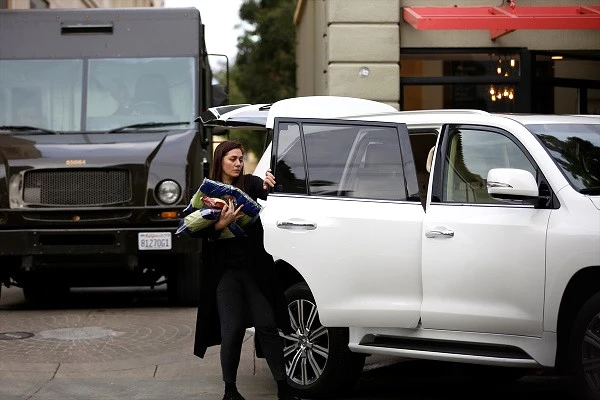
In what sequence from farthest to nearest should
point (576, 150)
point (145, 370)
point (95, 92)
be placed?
point (95, 92)
point (145, 370)
point (576, 150)

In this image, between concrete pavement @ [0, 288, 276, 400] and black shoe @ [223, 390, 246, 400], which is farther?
concrete pavement @ [0, 288, 276, 400]

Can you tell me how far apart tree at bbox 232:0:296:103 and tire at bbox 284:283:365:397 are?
32.3 meters

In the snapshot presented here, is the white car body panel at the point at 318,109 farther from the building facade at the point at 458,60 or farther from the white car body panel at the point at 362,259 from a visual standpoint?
the building facade at the point at 458,60

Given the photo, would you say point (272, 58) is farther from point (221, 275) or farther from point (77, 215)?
point (221, 275)

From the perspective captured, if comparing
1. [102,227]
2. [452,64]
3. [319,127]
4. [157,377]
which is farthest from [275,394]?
[452,64]

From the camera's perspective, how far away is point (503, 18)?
14.7 metres

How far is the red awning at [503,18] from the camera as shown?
14.7 metres

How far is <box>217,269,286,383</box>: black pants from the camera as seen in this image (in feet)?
25.0

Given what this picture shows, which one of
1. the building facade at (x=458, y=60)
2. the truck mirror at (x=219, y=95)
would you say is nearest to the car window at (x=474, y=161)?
the truck mirror at (x=219, y=95)

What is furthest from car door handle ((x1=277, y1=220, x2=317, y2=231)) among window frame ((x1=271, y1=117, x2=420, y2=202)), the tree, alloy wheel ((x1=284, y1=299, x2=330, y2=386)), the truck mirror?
the tree

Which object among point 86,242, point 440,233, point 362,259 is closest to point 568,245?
point 440,233

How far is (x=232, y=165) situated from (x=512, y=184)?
5.83 ft

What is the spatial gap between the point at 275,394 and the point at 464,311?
5.40 feet

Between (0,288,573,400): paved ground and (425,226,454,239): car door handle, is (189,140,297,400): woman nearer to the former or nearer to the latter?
(0,288,573,400): paved ground
